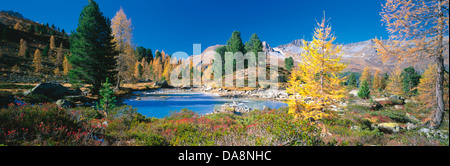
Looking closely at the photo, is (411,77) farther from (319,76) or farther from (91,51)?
(91,51)

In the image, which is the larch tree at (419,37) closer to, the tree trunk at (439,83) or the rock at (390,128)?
the tree trunk at (439,83)

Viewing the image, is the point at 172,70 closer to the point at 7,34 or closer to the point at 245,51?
the point at 245,51

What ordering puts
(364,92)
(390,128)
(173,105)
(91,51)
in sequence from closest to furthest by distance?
(390,128)
(91,51)
(173,105)
(364,92)

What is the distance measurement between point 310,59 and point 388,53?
8.66ft

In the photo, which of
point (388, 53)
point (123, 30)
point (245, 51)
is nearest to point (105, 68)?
point (123, 30)

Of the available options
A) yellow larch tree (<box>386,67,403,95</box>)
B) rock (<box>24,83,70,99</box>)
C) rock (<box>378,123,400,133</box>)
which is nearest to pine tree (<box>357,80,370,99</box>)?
yellow larch tree (<box>386,67,403,95</box>)

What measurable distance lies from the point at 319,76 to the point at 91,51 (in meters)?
25.1

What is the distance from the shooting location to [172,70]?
72.9 meters

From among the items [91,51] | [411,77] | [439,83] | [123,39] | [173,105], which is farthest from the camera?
[123,39]

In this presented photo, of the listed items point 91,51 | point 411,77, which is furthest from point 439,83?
point 91,51

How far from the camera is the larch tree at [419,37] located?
3871 millimetres

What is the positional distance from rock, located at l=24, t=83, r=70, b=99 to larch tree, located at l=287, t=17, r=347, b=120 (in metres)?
23.1

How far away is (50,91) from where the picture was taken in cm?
1594
